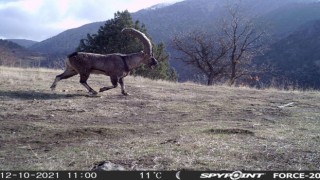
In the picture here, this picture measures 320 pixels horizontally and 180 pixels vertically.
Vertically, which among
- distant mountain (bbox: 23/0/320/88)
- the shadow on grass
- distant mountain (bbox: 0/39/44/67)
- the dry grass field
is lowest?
the dry grass field

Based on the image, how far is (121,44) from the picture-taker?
123ft

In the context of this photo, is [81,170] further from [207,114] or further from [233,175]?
[207,114]

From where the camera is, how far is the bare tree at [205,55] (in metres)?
37.2

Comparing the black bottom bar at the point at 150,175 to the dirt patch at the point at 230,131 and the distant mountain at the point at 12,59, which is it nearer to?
the dirt patch at the point at 230,131

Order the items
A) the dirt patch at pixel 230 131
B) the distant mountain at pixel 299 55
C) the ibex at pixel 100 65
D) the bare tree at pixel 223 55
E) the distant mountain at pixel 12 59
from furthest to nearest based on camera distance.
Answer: the distant mountain at pixel 299 55, the distant mountain at pixel 12 59, the bare tree at pixel 223 55, the ibex at pixel 100 65, the dirt patch at pixel 230 131

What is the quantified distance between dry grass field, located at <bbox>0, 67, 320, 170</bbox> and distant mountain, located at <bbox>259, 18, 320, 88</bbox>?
59167 mm

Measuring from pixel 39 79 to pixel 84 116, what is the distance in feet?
22.1

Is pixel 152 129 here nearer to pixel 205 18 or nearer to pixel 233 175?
pixel 233 175

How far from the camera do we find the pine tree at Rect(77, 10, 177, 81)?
37.2 m

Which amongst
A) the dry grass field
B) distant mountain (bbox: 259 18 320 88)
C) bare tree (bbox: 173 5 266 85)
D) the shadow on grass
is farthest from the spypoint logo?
distant mountain (bbox: 259 18 320 88)

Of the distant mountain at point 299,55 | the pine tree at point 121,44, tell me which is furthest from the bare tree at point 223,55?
the distant mountain at point 299,55

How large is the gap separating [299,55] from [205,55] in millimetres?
59792

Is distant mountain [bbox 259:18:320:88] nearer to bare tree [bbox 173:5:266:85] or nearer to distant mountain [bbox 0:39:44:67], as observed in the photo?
bare tree [bbox 173:5:266:85]

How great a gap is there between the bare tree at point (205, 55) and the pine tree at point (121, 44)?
6.28 ft
